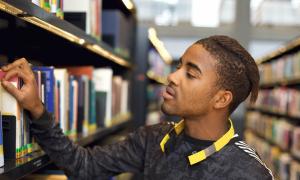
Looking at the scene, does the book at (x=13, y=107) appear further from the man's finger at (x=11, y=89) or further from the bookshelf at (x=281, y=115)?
the bookshelf at (x=281, y=115)

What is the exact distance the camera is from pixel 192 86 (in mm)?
1565

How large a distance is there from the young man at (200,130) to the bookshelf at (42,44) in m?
0.13

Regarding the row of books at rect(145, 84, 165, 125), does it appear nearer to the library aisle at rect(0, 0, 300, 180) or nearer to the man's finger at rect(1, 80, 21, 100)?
the library aisle at rect(0, 0, 300, 180)

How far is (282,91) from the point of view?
226 inches

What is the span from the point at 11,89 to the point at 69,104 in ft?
2.26

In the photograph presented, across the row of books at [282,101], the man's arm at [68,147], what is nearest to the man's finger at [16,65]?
the man's arm at [68,147]

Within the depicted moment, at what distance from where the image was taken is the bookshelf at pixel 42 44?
1202mm

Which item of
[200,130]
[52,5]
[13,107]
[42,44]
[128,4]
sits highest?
[128,4]

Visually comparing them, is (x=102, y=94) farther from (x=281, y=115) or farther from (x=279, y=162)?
(x=281, y=115)

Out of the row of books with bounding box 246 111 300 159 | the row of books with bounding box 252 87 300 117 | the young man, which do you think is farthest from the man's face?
the row of books with bounding box 252 87 300 117

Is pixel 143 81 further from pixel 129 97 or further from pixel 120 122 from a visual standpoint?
pixel 120 122

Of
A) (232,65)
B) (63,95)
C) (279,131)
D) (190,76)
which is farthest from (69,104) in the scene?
(279,131)

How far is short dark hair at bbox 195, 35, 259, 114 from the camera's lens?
1.59 meters

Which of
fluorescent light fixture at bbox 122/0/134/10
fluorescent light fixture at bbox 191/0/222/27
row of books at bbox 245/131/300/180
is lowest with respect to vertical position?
row of books at bbox 245/131/300/180
